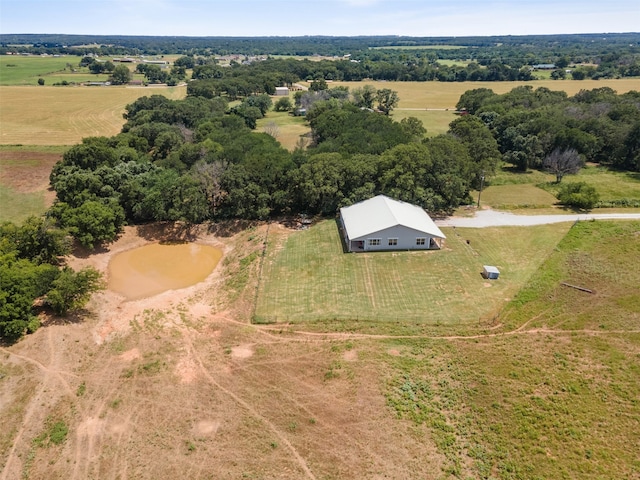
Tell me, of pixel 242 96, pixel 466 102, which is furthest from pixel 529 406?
pixel 242 96

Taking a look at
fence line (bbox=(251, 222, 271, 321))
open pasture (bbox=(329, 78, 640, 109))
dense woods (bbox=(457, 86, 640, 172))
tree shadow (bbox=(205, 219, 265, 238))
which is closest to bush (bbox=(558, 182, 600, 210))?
dense woods (bbox=(457, 86, 640, 172))

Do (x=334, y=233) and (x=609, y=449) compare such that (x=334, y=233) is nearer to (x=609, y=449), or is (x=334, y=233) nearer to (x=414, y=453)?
(x=414, y=453)

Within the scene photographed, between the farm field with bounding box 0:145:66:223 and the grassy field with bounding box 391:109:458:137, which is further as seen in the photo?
the grassy field with bounding box 391:109:458:137

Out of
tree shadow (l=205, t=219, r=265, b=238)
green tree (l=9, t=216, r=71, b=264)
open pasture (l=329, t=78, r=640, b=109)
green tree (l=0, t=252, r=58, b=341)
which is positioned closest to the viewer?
green tree (l=0, t=252, r=58, b=341)

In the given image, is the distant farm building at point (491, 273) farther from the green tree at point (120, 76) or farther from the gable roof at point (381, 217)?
the green tree at point (120, 76)

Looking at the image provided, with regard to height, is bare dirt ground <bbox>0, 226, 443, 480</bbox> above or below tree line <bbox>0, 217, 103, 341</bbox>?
below

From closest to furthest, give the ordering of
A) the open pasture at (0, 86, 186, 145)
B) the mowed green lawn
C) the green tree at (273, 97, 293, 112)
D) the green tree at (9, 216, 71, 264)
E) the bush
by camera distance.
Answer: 1. the mowed green lawn
2. the green tree at (9, 216, 71, 264)
3. the bush
4. the open pasture at (0, 86, 186, 145)
5. the green tree at (273, 97, 293, 112)

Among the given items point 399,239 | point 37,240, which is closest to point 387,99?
point 399,239

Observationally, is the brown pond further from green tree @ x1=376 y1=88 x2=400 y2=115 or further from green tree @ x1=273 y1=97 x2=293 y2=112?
green tree @ x1=273 y1=97 x2=293 y2=112
